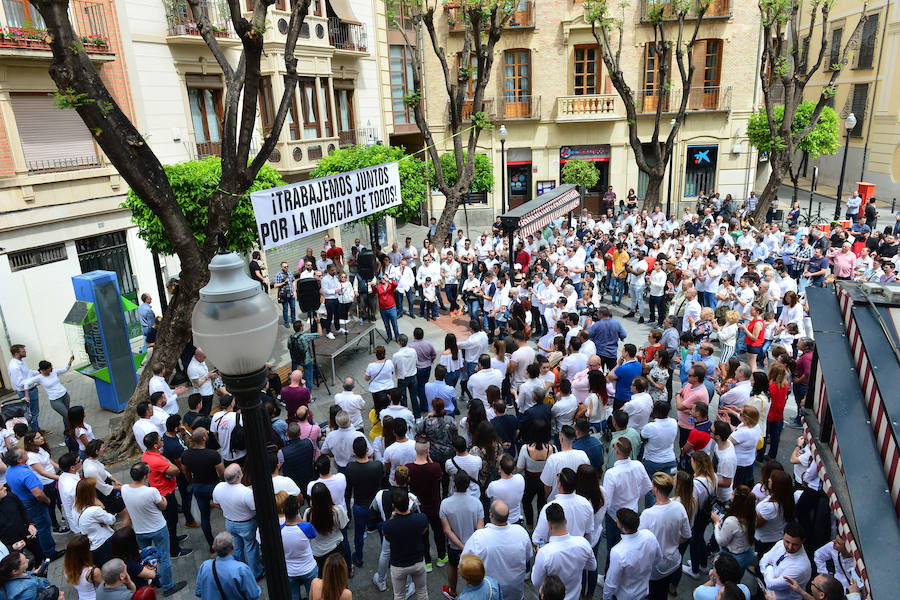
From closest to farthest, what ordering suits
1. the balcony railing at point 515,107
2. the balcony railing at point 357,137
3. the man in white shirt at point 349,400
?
the man in white shirt at point 349,400 → the balcony railing at point 357,137 → the balcony railing at point 515,107

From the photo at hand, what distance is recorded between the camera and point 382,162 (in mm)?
16109

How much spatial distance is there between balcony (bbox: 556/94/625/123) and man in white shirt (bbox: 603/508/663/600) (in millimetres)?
26195

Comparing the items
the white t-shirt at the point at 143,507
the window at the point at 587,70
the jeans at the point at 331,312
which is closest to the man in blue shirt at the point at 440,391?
the white t-shirt at the point at 143,507

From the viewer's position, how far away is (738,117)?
2911 centimetres

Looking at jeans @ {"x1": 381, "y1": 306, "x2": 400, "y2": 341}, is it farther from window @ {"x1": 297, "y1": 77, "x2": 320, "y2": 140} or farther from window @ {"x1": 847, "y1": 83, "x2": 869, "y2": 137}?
window @ {"x1": 847, "y1": 83, "x2": 869, "y2": 137}

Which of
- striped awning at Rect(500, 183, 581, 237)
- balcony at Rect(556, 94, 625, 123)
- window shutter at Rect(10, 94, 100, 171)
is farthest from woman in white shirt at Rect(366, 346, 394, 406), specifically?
balcony at Rect(556, 94, 625, 123)

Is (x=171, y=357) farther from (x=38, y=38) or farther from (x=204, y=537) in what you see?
(x=38, y=38)

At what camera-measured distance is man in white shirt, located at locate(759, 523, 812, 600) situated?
4.95 meters

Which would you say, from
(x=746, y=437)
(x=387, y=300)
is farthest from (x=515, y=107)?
(x=746, y=437)

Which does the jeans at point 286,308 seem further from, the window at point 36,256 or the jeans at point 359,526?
the jeans at point 359,526

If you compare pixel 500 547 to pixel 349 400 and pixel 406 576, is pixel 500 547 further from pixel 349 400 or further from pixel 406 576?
pixel 349 400

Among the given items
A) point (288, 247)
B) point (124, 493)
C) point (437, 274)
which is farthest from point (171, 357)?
point (288, 247)

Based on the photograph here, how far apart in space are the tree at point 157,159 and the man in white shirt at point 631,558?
7284mm

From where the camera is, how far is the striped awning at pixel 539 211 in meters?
13.6
